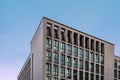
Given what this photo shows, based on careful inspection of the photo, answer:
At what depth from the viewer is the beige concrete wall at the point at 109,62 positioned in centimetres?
7469

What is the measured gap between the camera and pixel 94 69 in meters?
70.9

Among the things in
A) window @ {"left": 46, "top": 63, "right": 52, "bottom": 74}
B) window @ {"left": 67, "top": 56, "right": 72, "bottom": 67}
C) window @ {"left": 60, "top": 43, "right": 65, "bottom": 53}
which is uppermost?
window @ {"left": 60, "top": 43, "right": 65, "bottom": 53}

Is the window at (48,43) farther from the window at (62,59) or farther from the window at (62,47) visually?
the window at (62,59)

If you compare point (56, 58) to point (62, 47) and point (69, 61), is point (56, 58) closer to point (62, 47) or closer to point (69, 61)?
point (62, 47)

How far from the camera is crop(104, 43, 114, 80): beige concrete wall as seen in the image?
2940 inches

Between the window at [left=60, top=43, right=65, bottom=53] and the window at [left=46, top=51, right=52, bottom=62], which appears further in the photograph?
the window at [left=60, top=43, right=65, bottom=53]

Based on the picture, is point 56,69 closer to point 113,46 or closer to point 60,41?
point 60,41

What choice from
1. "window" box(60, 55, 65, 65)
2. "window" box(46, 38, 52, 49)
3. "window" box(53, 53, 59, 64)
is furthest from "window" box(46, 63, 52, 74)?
"window" box(46, 38, 52, 49)

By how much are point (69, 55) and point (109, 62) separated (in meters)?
15.7

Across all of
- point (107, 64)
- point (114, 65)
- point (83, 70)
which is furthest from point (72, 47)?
point (114, 65)

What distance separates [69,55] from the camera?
6625 cm

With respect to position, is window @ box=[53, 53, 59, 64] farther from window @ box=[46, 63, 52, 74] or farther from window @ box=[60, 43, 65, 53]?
window @ box=[46, 63, 52, 74]

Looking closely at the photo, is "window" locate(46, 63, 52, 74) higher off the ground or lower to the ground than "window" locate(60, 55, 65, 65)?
lower

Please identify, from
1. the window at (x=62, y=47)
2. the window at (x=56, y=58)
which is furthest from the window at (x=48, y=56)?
the window at (x=62, y=47)
